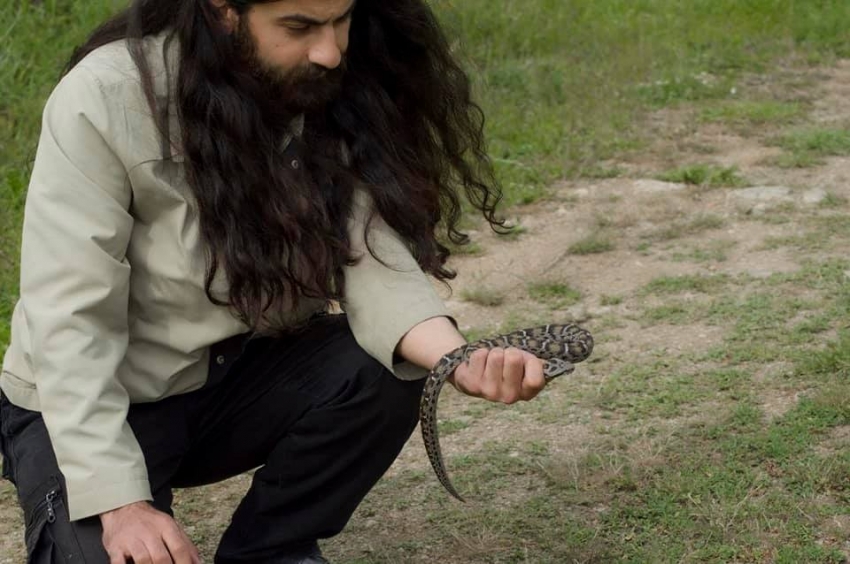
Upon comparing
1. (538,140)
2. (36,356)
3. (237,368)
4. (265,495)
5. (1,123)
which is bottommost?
(538,140)

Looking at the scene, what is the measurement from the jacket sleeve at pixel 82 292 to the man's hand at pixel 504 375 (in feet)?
2.50

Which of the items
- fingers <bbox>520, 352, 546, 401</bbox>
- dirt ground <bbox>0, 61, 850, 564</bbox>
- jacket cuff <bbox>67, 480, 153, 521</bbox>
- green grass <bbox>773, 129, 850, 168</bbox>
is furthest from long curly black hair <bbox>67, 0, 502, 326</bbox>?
green grass <bbox>773, 129, 850, 168</bbox>

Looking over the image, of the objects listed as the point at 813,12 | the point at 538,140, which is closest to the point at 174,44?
the point at 538,140

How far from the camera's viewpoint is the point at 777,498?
13.3 feet

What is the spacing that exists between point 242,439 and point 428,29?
45.7 inches

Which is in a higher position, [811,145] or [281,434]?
[281,434]

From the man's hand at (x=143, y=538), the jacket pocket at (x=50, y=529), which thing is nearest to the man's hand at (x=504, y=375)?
the man's hand at (x=143, y=538)

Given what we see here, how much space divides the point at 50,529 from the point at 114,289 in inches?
22.0

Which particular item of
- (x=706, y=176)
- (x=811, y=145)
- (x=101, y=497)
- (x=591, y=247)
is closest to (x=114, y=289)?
(x=101, y=497)

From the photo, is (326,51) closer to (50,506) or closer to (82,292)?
(82,292)

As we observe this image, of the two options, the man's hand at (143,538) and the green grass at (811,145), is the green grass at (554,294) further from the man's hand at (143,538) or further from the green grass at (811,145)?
the man's hand at (143,538)

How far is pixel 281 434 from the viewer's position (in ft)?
11.8

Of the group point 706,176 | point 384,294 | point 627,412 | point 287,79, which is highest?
point 287,79

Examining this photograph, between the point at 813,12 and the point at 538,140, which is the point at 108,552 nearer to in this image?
the point at 538,140
